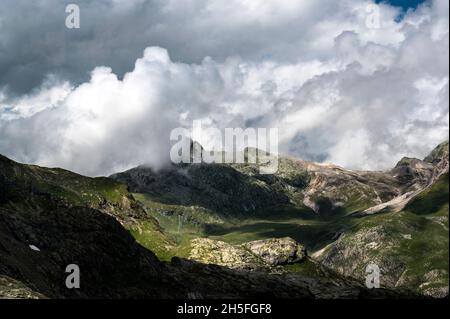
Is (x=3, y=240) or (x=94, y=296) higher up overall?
(x=3, y=240)
